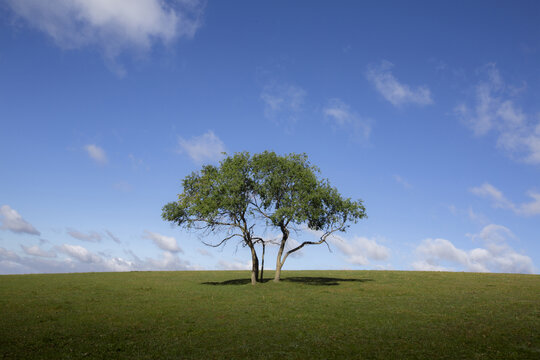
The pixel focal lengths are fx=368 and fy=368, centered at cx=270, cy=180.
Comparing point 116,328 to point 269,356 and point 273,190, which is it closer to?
point 269,356

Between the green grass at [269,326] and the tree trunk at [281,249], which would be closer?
the green grass at [269,326]

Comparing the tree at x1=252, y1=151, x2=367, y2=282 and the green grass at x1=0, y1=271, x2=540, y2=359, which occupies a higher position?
the tree at x1=252, y1=151, x2=367, y2=282

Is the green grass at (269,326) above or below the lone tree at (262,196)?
below

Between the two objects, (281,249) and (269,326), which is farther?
(281,249)

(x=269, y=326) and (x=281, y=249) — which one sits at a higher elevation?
(x=281, y=249)

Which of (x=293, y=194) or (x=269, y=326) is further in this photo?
(x=293, y=194)

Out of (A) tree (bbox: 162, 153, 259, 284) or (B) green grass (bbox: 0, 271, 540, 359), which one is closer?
(B) green grass (bbox: 0, 271, 540, 359)

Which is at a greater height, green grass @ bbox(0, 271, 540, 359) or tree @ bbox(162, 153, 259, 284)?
tree @ bbox(162, 153, 259, 284)

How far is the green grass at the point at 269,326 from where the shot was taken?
1784 centimetres

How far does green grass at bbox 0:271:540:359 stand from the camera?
17844 mm

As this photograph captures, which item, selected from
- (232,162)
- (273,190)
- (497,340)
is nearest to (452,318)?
(497,340)

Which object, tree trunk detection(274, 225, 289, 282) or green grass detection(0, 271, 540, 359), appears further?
tree trunk detection(274, 225, 289, 282)

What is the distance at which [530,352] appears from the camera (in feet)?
58.6

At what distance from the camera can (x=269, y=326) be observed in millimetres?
23078
